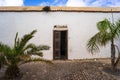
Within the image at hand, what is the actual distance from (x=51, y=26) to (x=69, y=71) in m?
3.95

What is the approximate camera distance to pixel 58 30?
50.9ft

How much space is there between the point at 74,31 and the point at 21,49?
17.2 ft

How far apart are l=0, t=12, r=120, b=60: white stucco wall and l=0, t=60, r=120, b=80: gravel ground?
1.75m

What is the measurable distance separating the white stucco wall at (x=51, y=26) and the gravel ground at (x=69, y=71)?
1.75 metres

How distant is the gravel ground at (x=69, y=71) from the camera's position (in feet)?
37.7

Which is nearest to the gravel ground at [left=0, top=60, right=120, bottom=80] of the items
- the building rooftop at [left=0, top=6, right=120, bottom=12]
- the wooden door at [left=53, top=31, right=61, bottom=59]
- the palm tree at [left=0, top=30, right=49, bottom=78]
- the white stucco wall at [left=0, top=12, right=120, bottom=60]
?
the palm tree at [left=0, top=30, right=49, bottom=78]

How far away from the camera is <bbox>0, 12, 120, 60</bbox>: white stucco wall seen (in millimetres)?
15391

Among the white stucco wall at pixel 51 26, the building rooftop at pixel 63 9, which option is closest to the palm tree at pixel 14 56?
the white stucco wall at pixel 51 26

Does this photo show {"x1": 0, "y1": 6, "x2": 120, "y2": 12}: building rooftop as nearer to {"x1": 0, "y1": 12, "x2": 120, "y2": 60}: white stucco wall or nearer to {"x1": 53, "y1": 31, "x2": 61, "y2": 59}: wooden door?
{"x1": 0, "y1": 12, "x2": 120, "y2": 60}: white stucco wall

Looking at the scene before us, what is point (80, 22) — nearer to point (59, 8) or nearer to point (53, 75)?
point (59, 8)

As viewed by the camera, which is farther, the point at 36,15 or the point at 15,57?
the point at 36,15

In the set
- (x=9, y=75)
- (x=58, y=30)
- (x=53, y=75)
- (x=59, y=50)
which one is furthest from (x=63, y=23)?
(x=9, y=75)

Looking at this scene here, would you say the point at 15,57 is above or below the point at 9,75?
above

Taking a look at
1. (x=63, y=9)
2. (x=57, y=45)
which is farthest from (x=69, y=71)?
(x=63, y=9)
